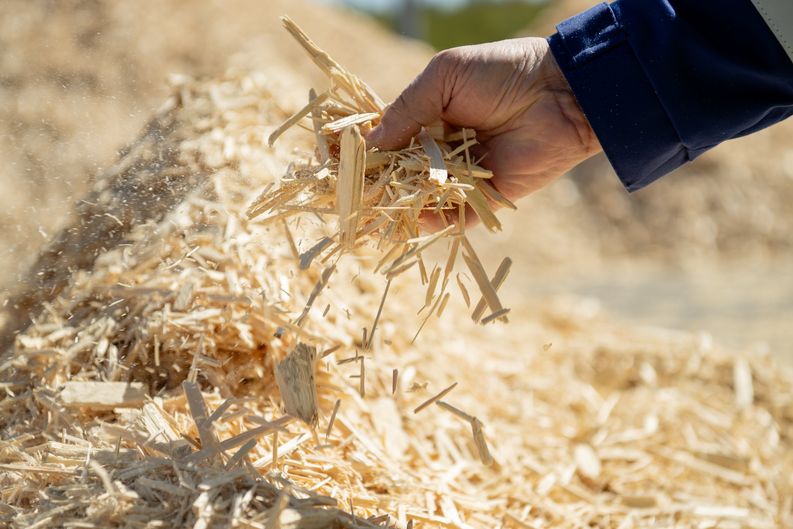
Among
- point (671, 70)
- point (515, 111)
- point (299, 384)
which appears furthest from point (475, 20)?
point (299, 384)

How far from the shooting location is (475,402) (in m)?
2.62

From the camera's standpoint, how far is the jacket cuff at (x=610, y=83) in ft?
5.77

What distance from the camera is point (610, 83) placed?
5.80ft

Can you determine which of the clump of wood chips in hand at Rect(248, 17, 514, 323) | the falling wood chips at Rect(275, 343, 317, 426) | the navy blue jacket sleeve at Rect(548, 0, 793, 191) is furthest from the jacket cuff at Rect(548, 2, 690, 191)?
the falling wood chips at Rect(275, 343, 317, 426)

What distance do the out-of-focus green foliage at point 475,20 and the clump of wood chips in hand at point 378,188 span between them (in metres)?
19.9

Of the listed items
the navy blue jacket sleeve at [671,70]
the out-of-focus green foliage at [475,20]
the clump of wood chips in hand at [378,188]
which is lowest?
the out-of-focus green foliage at [475,20]

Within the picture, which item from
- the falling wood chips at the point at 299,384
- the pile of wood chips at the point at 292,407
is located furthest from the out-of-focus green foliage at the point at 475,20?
the falling wood chips at the point at 299,384

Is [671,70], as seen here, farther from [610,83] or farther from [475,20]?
[475,20]

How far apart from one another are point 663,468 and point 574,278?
4451 mm

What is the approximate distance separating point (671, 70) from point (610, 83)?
0.45ft

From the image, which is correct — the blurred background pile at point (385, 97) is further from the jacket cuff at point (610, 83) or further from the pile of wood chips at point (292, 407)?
the jacket cuff at point (610, 83)

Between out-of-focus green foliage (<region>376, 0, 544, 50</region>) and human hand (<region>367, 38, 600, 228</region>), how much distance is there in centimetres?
1976

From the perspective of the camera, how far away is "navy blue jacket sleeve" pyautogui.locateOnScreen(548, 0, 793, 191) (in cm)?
172

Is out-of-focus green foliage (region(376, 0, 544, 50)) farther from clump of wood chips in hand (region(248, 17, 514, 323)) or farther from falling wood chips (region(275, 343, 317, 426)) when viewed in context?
falling wood chips (region(275, 343, 317, 426))
